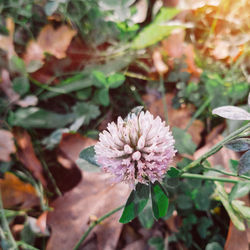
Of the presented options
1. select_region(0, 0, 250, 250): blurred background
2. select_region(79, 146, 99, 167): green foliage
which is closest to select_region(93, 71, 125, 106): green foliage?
select_region(0, 0, 250, 250): blurred background

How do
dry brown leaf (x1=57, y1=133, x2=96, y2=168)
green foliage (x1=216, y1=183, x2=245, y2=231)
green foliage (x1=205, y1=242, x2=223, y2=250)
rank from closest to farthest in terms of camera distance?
green foliage (x1=216, y1=183, x2=245, y2=231)
green foliage (x1=205, y1=242, x2=223, y2=250)
dry brown leaf (x1=57, y1=133, x2=96, y2=168)

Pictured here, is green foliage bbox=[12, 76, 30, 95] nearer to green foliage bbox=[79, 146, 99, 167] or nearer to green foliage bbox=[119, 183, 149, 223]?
green foliage bbox=[79, 146, 99, 167]

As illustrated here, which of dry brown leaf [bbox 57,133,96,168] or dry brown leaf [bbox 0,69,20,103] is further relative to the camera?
dry brown leaf [bbox 0,69,20,103]

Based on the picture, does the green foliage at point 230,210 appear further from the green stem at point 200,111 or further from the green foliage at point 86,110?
the green foliage at point 86,110

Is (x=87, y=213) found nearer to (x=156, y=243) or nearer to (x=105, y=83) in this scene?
(x=156, y=243)

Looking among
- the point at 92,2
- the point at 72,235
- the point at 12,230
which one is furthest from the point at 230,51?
the point at 12,230

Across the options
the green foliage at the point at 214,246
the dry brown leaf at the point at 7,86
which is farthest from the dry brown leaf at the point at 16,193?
the green foliage at the point at 214,246
